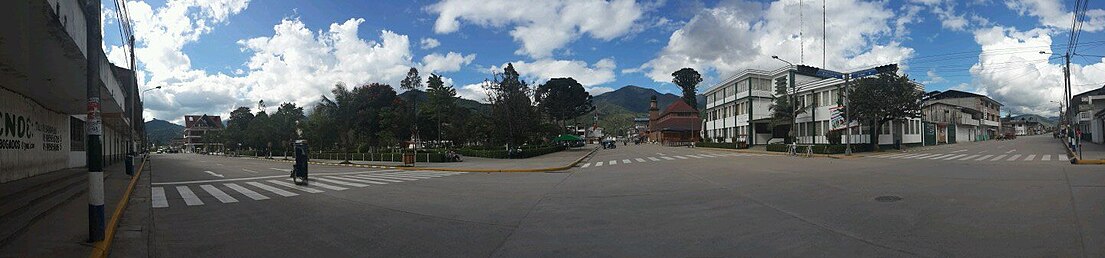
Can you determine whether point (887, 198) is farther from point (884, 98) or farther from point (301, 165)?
point (884, 98)

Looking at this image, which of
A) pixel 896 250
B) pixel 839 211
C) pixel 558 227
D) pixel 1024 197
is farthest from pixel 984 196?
pixel 558 227

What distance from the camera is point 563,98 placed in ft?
280

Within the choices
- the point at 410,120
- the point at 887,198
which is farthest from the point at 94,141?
the point at 410,120

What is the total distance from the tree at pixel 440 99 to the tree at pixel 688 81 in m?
61.0

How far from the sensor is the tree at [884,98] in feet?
118

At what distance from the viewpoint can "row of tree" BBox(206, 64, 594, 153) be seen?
45.6 metres

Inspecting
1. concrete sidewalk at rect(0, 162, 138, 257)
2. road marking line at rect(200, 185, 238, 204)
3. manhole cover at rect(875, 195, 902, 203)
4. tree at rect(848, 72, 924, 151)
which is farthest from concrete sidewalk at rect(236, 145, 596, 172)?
tree at rect(848, 72, 924, 151)

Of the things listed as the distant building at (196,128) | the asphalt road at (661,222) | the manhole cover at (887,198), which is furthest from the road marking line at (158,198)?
the distant building at (196,128)

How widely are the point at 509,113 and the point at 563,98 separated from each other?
42.2 meters

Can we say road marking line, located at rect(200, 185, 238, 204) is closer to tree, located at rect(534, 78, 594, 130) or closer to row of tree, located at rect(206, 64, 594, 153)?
row of tree, located at rect(206, 64, 594, 153)

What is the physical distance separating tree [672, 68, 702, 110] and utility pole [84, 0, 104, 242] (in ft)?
326

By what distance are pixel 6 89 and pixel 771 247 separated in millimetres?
20732

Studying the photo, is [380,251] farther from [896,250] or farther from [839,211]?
[839,211]

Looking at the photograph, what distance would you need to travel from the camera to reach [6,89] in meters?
15.0
